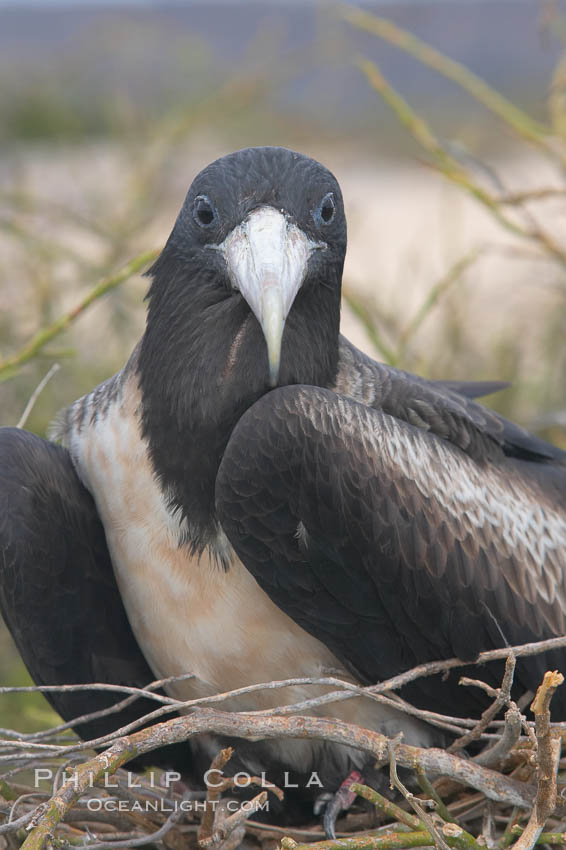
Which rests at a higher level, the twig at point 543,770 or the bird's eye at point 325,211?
the bird's eye at point 325,211

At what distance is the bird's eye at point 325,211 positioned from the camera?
2867 mm

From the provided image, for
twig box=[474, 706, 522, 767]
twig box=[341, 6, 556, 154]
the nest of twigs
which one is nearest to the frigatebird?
the nest of twigs

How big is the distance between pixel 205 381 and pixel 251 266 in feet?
1.30

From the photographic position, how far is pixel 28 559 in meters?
3.01

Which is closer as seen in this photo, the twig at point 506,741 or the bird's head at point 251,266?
the twig at point 506,741

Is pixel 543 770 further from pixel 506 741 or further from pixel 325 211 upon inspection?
pixel 325 211

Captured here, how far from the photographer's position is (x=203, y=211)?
287 centimetres

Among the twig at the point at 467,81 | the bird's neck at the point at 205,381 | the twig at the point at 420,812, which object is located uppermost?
the twig at the point at 467,81

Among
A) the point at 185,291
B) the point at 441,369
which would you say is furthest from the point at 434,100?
the point at 185,291

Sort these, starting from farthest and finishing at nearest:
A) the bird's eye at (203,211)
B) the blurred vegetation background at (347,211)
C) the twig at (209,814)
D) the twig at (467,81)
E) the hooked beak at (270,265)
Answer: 1. the blurred vegetation background at (347,211)
2. the twig at (467,81)
3. the bird's eye at (203,211)
4. the twig at (209,814)
5. the hooked beak at (270,265)

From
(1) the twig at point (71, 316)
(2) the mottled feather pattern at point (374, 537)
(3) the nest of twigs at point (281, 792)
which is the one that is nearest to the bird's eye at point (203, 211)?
(1) the twig at point (71, 316)

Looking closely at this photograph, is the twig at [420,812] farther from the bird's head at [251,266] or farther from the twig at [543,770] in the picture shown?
the bird's head at [251,266]

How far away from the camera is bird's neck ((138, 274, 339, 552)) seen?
290 cm

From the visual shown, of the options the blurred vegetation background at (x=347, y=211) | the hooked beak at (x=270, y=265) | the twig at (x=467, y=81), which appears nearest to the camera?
the hooked beak at (x=270, y=265)
